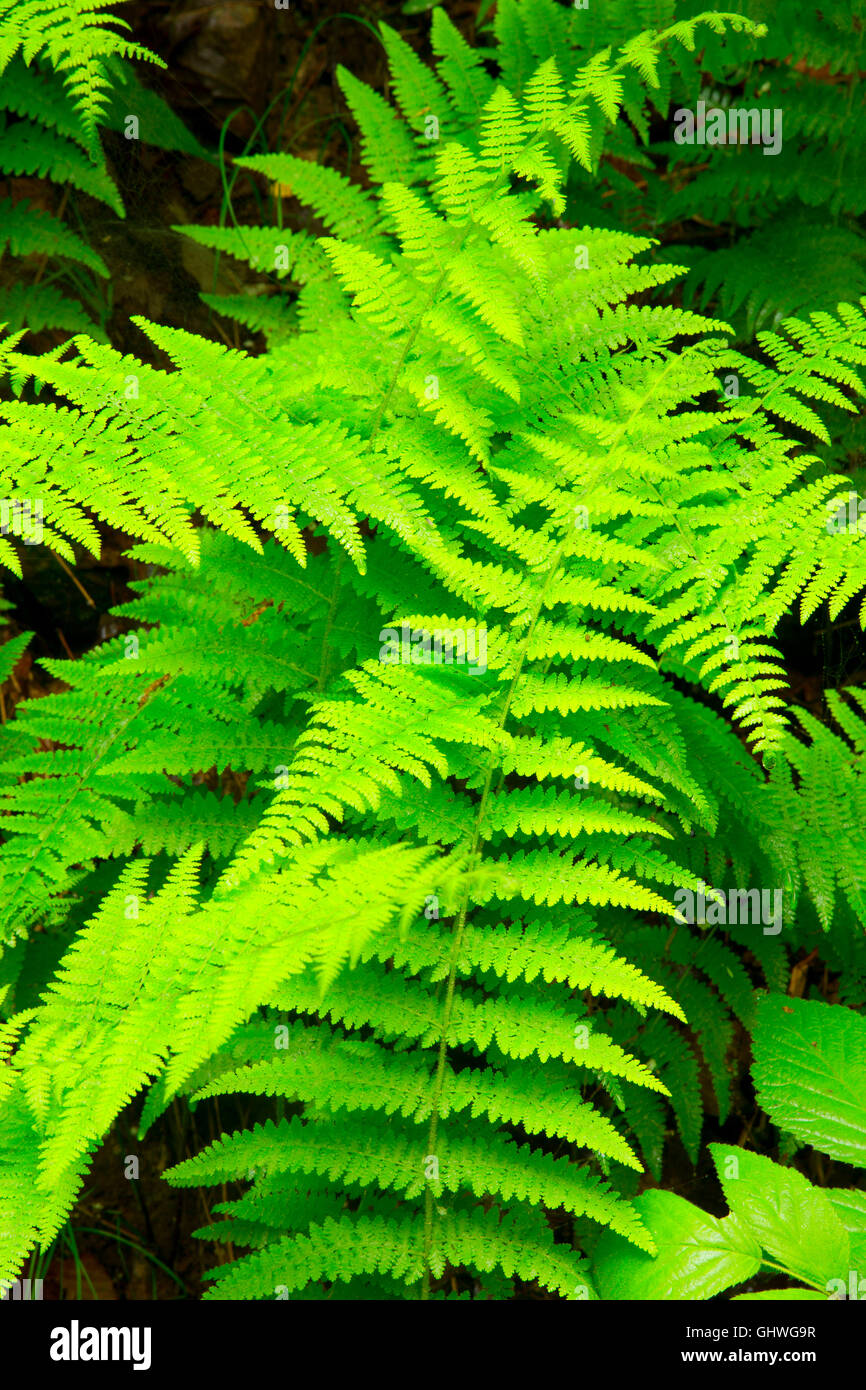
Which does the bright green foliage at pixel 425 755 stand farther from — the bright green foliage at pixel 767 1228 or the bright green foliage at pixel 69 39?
the bright green foliage at pixel 69 39

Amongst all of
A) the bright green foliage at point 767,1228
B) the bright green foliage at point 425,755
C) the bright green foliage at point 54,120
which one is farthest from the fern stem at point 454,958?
the bright green foliage at point 54,120

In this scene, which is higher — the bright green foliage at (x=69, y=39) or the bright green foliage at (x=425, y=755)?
the bright green foliage at (x=69, y=39)

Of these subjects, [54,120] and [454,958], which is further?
[54,120]

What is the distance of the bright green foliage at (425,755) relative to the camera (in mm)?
1872

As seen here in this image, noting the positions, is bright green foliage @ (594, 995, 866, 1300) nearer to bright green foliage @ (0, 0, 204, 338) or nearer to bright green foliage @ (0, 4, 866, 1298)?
bright green foliage @ (0, 4, 866, 1298)

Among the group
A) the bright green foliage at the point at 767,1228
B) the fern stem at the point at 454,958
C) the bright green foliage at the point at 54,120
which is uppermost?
the bright green foliage at the point at 54,120

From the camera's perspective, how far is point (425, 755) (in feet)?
6.28

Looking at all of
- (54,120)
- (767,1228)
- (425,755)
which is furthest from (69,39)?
(767,1228)

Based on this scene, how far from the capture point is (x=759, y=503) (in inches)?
95.6

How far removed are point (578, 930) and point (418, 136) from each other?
8.53ft

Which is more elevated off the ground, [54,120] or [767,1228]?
[54,120]

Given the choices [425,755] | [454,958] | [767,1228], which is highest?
[425,755]

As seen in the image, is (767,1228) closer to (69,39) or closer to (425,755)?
(425,755)

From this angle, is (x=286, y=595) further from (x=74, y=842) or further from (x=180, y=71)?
(x=180, y=71)
